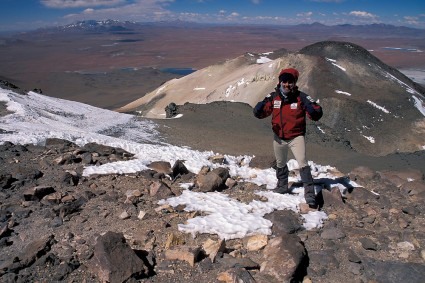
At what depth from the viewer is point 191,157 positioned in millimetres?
8453

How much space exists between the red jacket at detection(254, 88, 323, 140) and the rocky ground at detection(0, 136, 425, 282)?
1.20 m

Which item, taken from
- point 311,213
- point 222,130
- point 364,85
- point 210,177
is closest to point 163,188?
Result: point 210,177

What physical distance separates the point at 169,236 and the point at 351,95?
2667cm

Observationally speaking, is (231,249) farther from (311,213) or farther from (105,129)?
(105,129)

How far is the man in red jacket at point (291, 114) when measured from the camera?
17.3ft

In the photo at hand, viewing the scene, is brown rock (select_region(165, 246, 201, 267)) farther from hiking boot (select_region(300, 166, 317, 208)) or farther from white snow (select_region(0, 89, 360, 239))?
hiking boot (select_region(300, 166, 317, 208))

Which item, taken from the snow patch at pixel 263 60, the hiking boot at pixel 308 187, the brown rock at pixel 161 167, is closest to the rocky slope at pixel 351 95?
the snow patch at pixel 263 60

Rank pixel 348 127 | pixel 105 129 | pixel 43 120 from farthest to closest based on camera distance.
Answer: pixel 348 127 → pixel 105 129 → pixel 43 120

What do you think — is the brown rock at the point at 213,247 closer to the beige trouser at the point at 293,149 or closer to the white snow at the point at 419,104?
the beige trouser at the point at 293,149

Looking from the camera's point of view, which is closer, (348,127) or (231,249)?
(231,249)

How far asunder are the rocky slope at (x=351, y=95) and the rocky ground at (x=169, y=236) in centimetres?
1418

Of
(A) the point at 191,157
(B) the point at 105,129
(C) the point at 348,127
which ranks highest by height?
(A) the point at 191,157

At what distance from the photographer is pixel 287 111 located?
5504 mm

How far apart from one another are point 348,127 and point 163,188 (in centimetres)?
2153
